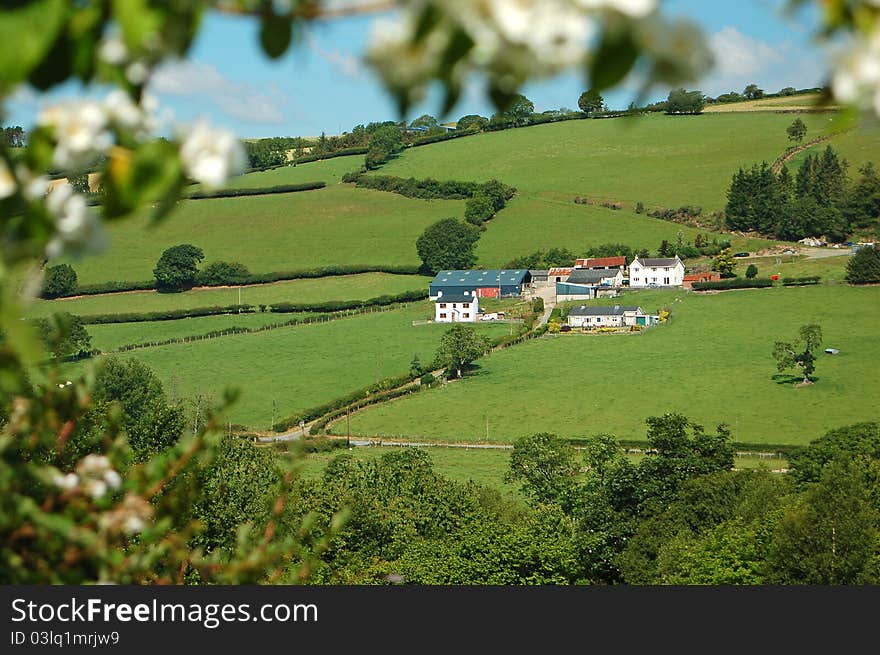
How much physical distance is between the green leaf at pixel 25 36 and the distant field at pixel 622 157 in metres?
136

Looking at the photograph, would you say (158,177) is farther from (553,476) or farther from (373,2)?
(553,476)

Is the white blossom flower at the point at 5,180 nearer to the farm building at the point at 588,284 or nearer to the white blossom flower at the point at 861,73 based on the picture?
the white blossom flower at the point at 861,73

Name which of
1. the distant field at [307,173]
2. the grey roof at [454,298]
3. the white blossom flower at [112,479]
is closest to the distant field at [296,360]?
the grey roof at [454,298]

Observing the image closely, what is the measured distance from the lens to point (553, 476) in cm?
6312

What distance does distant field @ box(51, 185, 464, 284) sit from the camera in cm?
12106

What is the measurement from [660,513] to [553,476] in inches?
428

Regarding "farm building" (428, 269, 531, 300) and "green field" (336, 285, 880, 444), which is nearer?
"green field" (336, 285, 880, 444)

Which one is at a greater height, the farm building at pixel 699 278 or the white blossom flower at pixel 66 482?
the white blossom flower at pixel 66 482

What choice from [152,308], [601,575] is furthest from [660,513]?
[152,308]

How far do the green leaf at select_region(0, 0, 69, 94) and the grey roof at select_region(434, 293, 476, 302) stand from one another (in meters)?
105

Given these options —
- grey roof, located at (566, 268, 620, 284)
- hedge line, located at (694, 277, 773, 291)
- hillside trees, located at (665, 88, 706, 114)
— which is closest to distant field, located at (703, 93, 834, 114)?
hillside trees, located at (665, 88, 706, 114)

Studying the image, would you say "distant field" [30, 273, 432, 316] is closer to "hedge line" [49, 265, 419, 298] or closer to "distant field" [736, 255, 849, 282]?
"hedge line" [49, 265, 419, 298]

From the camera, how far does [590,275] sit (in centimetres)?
11394

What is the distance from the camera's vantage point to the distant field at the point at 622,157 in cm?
13912
